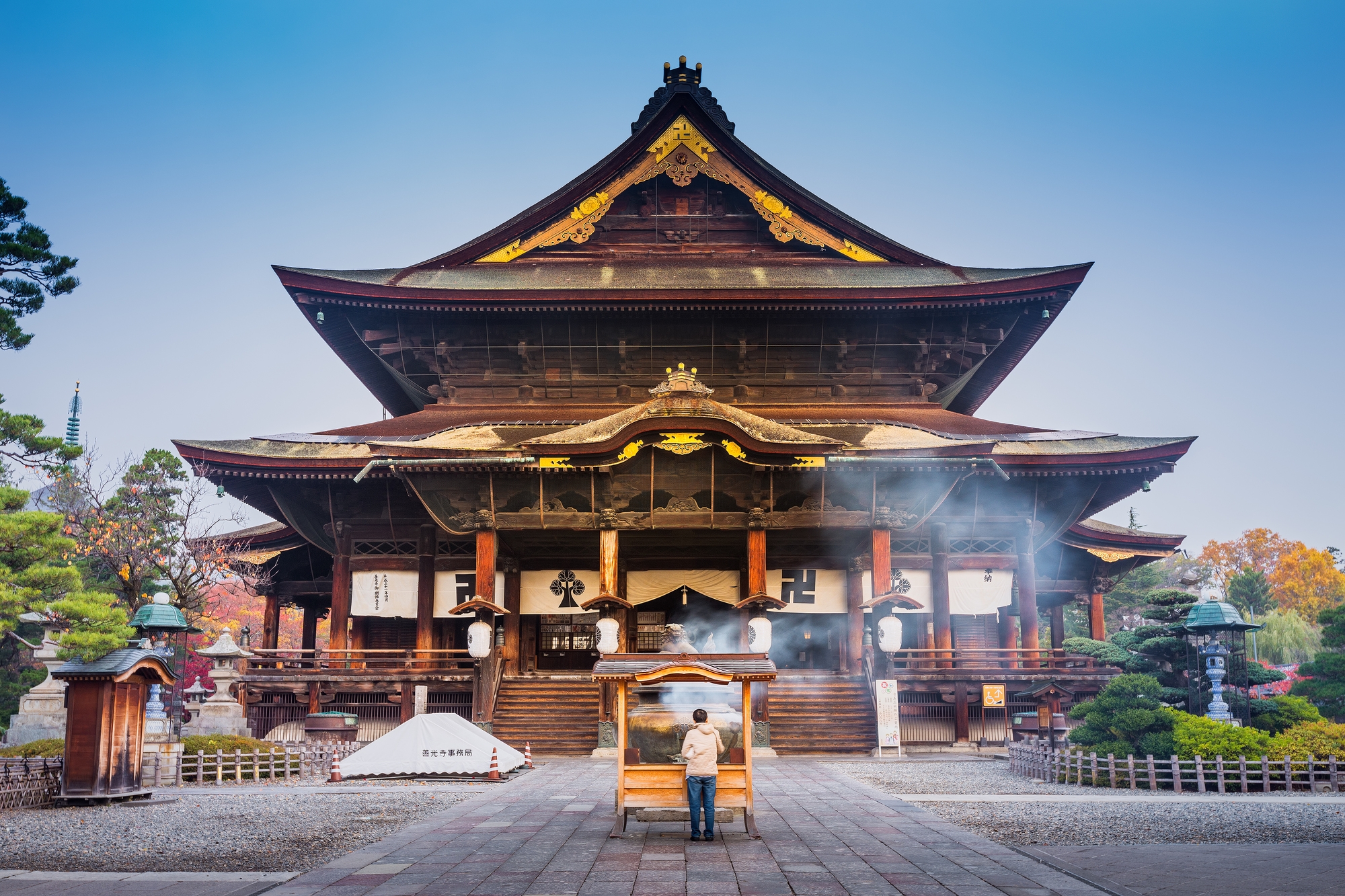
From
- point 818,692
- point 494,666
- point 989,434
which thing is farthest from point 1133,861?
point 989,434

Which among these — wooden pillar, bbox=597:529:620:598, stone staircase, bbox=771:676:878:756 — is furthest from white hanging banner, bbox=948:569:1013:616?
wooden pillar, bbox=597:529:620:598

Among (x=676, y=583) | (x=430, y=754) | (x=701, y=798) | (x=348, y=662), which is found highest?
(x=676, y=583)

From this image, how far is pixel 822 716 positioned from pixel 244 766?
1122 cm

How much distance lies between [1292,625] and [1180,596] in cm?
2600

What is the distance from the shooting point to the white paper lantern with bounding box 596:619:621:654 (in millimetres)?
19969

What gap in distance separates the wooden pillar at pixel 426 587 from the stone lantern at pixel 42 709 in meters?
9.50

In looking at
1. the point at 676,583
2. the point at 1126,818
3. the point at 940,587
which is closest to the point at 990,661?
the point at 940,587

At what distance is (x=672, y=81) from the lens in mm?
29766

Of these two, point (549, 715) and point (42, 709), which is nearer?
point (549, 715)

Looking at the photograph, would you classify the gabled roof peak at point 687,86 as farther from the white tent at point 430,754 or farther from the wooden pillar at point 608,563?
the white tent at point 430,754

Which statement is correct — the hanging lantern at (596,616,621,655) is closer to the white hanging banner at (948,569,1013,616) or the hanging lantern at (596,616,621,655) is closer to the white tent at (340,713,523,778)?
the white tent at (340,713,523,778)

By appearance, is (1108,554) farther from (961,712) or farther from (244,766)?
(244,766)

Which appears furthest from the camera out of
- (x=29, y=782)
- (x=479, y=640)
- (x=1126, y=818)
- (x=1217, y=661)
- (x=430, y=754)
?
(x=479, y=640)

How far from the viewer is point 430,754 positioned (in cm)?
1619
